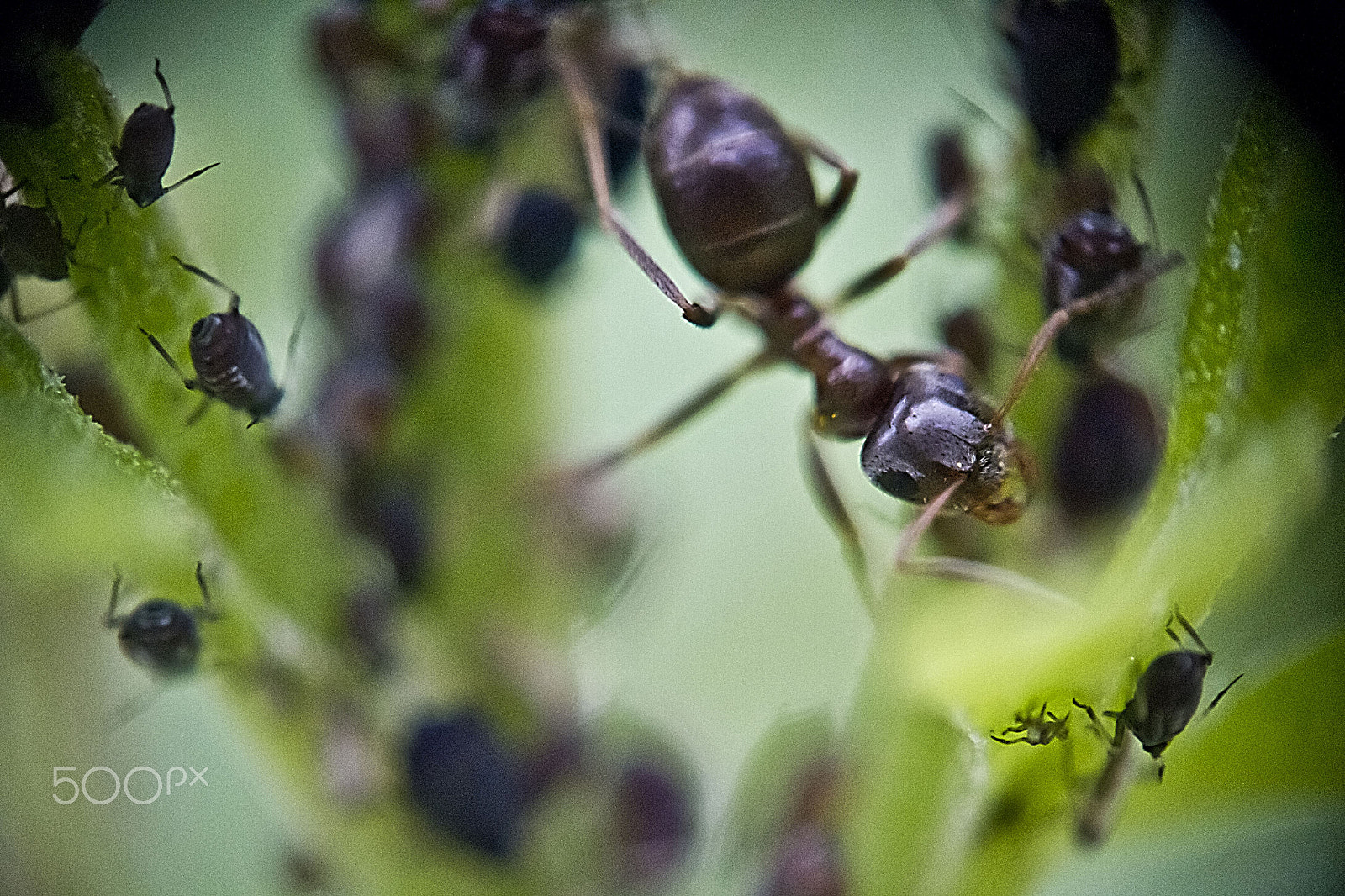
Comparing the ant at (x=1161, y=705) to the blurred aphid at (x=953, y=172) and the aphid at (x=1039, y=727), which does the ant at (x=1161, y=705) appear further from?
the blurred aphid at (x=953, y=172)

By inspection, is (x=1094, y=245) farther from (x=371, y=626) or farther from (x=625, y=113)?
(x=371, y=626)

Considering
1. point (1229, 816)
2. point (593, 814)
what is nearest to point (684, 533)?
point (593, 814)

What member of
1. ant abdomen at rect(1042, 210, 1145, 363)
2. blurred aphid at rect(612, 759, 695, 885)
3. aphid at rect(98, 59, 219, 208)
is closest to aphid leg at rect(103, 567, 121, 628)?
aphid at rect(98, 59, 219, 208)

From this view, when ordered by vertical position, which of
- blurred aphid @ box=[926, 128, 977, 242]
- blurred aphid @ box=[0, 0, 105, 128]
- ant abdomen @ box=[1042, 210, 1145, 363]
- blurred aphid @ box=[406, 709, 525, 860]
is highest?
blurred aphid @ box=[0, 0, 105, 128]

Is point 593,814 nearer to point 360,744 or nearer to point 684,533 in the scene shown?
point 360,744

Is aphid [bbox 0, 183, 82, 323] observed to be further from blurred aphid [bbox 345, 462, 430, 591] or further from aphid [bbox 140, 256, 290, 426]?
blurred aphid [bbox 345, 462, 430, 591]

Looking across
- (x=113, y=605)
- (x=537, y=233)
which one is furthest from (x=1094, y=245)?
(x=113, y=605)
